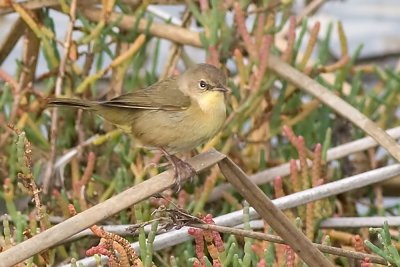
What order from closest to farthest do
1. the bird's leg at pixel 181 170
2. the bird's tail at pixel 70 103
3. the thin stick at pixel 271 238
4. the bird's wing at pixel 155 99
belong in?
1. the thin stick at pixel 271 238
2. the bird's leg at pixel 181 170
3. the bird's tail at pixel 70 103
4. the bird's wing at pixel 155 99

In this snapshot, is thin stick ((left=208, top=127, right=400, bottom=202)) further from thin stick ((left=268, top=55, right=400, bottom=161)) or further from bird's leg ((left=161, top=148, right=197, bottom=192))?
bird's leg ((left=161, top=148, right=197, bottom=192))

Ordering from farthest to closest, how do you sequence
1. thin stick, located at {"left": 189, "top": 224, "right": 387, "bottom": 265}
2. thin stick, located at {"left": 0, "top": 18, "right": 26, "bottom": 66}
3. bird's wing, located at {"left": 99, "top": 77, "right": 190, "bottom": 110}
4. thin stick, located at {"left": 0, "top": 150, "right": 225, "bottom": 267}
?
thin stick, located at {"left": 0, "top": 18, "right": 26, "bottom": 66} < bird's wing, located at {"left": 99, "top": 77, "right": 190, "bottom": 110} < thin stick, located at {"left": 189, "top": 224, "right": 387, "bottom": 265} < thin stick, located at {"left": 0, "top": 150, "right": 225, "bottom": 267}

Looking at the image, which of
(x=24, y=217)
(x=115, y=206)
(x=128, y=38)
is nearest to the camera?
(x=115, y=206)

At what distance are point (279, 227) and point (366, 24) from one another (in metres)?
4.88

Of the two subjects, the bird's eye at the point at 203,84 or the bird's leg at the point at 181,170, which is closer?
the bird's leg at the point at 181,170

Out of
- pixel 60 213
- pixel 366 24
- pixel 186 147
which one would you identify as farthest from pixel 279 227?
pixel 366 24

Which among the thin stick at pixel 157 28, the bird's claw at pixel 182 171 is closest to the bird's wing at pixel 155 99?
the bird's claw at pixel 182 171

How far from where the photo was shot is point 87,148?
400 cm

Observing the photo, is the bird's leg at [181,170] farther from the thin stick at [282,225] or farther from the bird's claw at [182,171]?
the thin stick at [282,225]

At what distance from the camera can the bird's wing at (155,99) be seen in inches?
140

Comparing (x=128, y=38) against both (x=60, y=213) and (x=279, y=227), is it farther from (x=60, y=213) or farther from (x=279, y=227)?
(x=279, y=227)

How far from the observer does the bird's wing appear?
140 inches

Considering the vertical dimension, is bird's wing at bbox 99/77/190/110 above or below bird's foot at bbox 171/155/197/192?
above

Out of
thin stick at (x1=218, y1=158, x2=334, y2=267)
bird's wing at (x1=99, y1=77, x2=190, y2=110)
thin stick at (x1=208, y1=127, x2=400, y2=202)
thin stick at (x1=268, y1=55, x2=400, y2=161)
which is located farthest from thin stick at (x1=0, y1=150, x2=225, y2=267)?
thin stick at (x1=208, y1=127, x2=400, y2=202)
